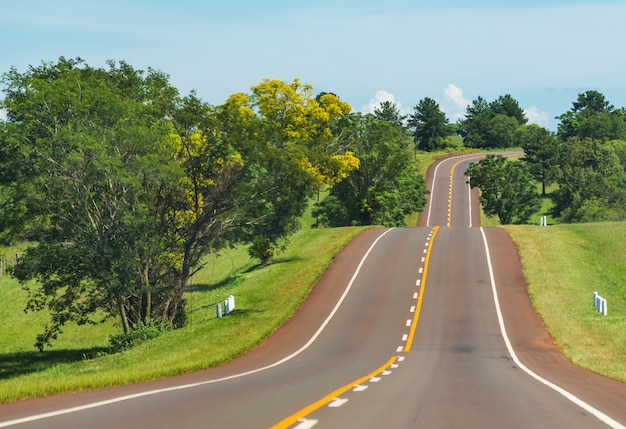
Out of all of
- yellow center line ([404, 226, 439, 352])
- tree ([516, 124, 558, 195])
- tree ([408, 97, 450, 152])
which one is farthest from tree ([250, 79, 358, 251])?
tree ([408, 97, 450, 152])

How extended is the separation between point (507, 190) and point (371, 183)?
15.4m

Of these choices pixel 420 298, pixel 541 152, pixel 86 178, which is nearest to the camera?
pixel 86 178

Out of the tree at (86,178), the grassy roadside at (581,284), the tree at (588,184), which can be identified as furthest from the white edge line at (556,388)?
the tree at (588,184)

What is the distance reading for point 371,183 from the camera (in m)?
77.6

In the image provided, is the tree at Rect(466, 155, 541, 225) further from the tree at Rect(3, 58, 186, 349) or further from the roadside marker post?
the tree at Rect(3, 58, 186, 349)

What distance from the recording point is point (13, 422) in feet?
35.9

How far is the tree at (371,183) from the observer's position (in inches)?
2992

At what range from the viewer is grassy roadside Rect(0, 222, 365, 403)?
20.8 metres

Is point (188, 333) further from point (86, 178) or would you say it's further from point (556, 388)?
point (556, 388)

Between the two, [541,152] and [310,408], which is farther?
[541,152]

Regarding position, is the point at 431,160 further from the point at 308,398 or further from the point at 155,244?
the point at 308,398

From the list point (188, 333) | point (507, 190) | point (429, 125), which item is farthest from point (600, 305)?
point (429, 125)

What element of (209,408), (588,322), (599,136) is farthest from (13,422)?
(599,136)

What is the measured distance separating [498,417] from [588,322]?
2681cm
